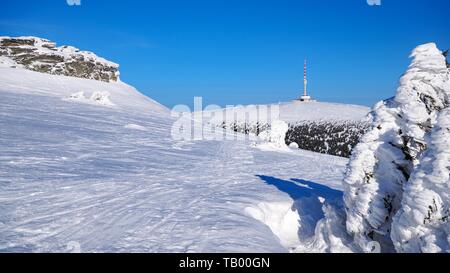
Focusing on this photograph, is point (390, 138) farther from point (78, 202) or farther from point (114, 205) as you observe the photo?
point (78, 202)

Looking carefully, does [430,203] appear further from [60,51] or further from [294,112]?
[294,112]

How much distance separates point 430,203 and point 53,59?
50586 millimetres

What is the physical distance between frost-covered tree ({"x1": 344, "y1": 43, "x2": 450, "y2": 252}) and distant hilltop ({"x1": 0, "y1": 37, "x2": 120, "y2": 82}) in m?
45.1

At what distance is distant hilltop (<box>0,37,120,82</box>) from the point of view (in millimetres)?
44656

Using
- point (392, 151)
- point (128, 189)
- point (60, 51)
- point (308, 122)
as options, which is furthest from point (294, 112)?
point (392, 151)

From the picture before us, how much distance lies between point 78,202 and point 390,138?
20.9ft

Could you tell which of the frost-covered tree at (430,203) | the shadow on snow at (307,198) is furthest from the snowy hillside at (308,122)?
the frost-covered tree at (430,203)

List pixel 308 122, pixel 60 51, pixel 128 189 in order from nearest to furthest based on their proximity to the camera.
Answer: pixel 128 189 < pixel 60 51 < pixel 308 122

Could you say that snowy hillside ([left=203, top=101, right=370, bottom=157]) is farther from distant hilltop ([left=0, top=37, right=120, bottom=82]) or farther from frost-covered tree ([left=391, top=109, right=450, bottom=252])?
frost-covered tree ([left=391, top=109, right=450, bottom=252])

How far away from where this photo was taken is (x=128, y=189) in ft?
30.7

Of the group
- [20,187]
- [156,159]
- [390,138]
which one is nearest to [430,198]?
[390,138]

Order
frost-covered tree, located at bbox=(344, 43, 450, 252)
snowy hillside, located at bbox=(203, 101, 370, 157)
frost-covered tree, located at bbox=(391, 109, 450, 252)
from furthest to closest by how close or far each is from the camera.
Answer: snowy hillside, located at bbox=(203, 101, 370, 157)
frost-covered tree, located at bbox=(344, 43, 450, 252)
frost-covered tree, located at bbox=(391, 109, 450, 252)

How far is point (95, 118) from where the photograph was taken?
23500 millimetres

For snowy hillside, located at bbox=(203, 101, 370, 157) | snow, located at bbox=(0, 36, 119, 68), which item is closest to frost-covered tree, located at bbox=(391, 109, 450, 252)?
snowy hillside, located at bbox=(203, 101, 370, 157)
